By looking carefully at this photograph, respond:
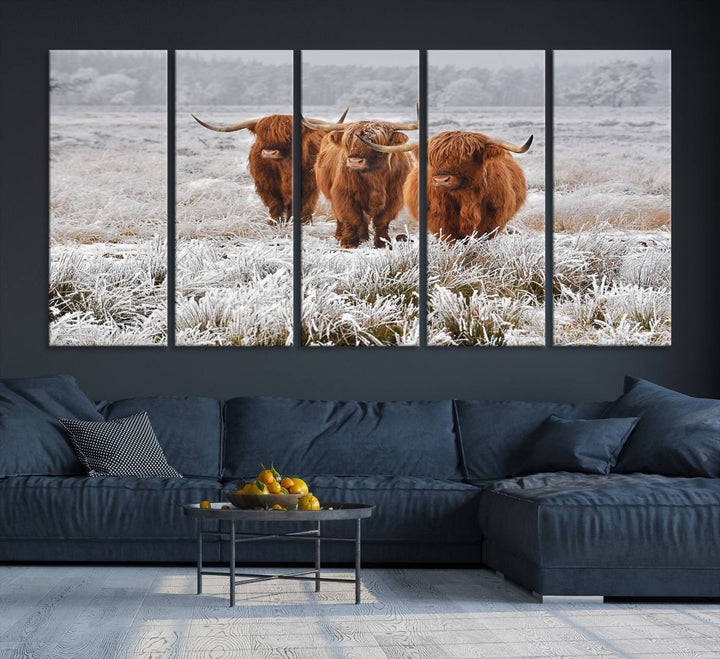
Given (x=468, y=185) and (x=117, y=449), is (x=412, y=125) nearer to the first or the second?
(x=468, y=185)

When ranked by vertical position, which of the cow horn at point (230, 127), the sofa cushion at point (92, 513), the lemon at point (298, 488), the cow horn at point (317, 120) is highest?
the cow horn at point (317, 120)

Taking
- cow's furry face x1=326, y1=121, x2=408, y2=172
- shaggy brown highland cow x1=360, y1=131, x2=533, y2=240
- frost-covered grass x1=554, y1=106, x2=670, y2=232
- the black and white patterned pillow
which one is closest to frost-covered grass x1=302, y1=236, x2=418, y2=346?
shaggy brown highland cow x1=360, y1=131, x2=533, y2=240

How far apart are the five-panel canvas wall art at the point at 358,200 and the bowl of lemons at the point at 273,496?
2.17m

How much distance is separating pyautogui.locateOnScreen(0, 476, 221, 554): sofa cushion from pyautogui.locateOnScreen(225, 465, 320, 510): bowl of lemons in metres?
0.77

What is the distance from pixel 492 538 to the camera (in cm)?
476

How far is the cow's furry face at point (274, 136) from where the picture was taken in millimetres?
6453

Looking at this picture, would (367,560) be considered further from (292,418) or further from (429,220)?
(429,220)

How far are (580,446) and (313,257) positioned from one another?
2.00 m

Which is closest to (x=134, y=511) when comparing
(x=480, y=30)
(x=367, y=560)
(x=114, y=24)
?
(x=367, y=560)

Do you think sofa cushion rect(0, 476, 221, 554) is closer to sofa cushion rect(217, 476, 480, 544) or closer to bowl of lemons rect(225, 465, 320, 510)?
sofa cushion rect(217, 476, 480, 544)

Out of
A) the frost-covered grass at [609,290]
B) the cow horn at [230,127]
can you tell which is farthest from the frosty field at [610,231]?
the cow horn at [230,127]

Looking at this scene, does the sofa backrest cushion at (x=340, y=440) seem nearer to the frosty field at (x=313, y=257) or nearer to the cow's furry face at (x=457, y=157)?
the frosty field at (x=313, y=257)

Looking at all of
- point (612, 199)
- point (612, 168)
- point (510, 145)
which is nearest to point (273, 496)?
point (510, 145)

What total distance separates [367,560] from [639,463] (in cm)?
147
